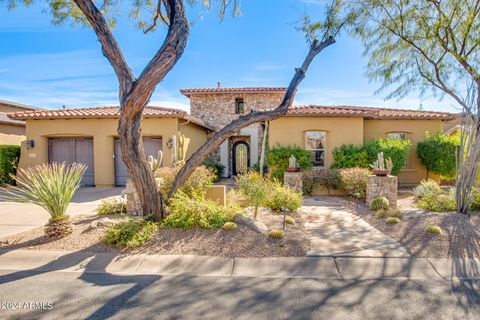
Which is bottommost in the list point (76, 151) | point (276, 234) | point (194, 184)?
point (276, 234)

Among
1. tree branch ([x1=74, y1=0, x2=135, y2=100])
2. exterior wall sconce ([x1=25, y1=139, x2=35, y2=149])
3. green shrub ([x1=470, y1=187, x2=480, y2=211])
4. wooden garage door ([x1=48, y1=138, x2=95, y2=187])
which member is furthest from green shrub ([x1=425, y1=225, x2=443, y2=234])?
exterior wall sconce ([x1=25, y1=139, x2=35, y2=149])

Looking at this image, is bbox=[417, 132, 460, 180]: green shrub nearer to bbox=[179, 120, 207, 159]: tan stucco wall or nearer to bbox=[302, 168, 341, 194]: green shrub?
bbox=[302, 168, 341, 194]: green shrub

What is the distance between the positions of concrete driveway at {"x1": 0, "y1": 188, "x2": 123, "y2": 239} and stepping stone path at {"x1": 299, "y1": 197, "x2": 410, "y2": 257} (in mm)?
6169

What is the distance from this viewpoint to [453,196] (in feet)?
23.9

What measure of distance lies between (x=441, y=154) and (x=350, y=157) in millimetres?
4445

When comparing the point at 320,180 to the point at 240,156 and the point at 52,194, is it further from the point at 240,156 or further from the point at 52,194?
the point at 52,194

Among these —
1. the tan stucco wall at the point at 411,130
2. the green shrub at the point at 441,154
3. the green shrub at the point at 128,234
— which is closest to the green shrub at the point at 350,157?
the tan stucco wall at the point at 411,130

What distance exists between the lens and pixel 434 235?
16.6ft

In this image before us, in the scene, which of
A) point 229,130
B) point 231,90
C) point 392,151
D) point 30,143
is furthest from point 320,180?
point 30,143

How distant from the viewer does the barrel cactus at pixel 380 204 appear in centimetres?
733

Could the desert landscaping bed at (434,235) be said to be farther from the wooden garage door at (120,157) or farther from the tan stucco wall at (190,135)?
the wooden garage door at (120,157)

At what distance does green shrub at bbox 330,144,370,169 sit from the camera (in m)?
11.2

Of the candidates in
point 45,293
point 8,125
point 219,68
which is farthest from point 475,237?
point 8,125

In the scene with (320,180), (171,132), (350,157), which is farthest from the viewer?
(171,132)
